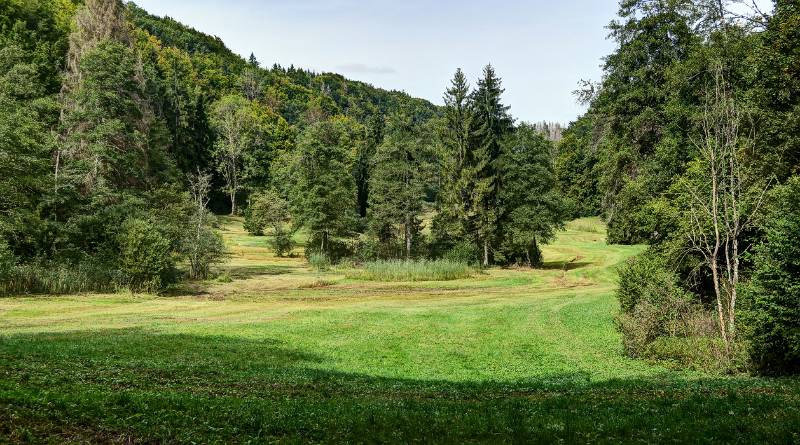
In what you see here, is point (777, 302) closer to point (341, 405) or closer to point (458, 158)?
point (341, 405)

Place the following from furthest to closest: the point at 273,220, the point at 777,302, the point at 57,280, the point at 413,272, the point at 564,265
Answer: the point at 273,220, the point at 564,265, the point at 413,272, the point at 57,280, the point at 777,302

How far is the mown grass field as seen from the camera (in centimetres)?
888

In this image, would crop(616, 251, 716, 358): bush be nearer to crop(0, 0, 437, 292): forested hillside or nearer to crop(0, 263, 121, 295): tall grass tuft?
crop(0, 0, 437, 292): forested hillside

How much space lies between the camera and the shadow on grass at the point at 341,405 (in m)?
8.54

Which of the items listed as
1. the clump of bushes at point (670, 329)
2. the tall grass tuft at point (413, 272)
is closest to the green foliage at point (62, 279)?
the tall grass tuft at point (413, 272)

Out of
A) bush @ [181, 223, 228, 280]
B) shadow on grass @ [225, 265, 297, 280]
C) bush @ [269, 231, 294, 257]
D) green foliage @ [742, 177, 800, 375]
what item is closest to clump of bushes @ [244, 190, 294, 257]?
bush @ [269, 231, 294, 257]

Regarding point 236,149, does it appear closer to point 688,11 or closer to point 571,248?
point 571,248

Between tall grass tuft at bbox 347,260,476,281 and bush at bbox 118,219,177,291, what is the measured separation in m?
16.3

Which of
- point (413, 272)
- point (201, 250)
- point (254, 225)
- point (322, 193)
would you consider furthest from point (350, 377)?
point (254, 225)

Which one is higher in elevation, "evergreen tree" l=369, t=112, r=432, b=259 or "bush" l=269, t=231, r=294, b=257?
"evergreen tree" l=369, t=112, r=432, b=259

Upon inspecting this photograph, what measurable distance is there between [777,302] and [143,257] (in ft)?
107

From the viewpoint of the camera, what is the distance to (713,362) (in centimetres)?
1722

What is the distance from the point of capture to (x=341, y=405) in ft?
36.6

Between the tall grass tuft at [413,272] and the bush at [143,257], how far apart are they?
1634cm
